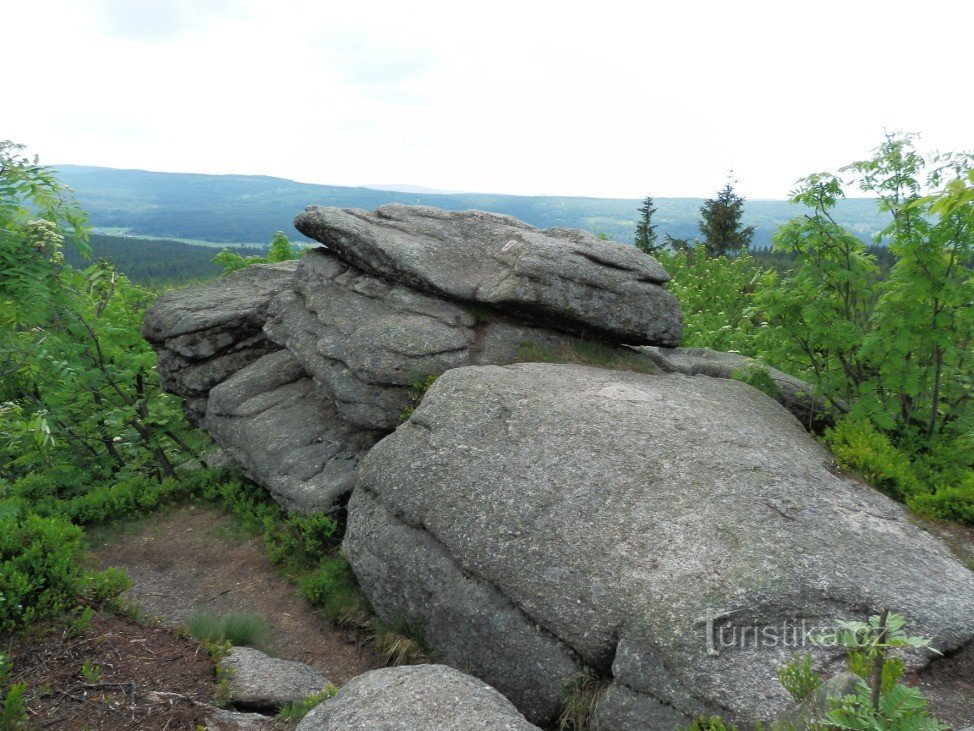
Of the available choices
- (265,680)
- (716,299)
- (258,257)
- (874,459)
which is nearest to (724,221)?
(716,299)

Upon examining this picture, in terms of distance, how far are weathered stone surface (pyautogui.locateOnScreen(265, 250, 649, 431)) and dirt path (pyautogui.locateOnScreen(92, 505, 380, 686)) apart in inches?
146

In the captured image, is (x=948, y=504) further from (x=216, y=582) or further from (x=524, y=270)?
(x=216, y=582)

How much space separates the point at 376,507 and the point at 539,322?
19.4 ft

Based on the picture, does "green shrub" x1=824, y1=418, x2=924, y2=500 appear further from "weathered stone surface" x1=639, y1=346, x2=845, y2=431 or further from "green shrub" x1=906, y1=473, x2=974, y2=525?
"weathered stone surface" x1=639, y1=346, x2=845, y2=431

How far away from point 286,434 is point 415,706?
9072 millimetres

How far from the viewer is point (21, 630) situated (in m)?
7.38

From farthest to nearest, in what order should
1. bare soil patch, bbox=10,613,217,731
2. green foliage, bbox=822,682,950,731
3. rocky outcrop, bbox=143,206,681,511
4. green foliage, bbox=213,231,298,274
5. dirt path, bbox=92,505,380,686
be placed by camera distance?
green foliage, bbox=213,231,298,274 → rocky outcrop, bbox=143,206,681,511 → dirt path, bbox=92,505,380,686 → bare soil patch, bbox=10,613,217,731 → green foliage, bbox=822,682,950,731

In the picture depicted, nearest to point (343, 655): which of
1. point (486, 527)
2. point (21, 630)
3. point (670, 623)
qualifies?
point (486, 527)

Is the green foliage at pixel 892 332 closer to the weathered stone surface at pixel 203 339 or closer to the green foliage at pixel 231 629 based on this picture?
the green foliage at pixel 231 629

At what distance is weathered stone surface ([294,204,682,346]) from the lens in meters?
13.8

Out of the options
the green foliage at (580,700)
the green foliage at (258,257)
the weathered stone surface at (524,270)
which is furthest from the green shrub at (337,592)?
the green foliage at (258,257)

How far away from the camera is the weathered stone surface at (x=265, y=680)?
7812mm

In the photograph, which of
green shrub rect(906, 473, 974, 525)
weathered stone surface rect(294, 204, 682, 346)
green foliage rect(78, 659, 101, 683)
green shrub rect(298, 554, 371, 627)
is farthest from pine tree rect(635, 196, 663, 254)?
green foliage rect(78, 659, 101, 683)

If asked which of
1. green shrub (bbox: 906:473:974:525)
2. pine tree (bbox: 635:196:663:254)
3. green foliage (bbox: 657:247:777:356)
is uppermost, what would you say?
pine tree (bbox: 635:196:663:254)
